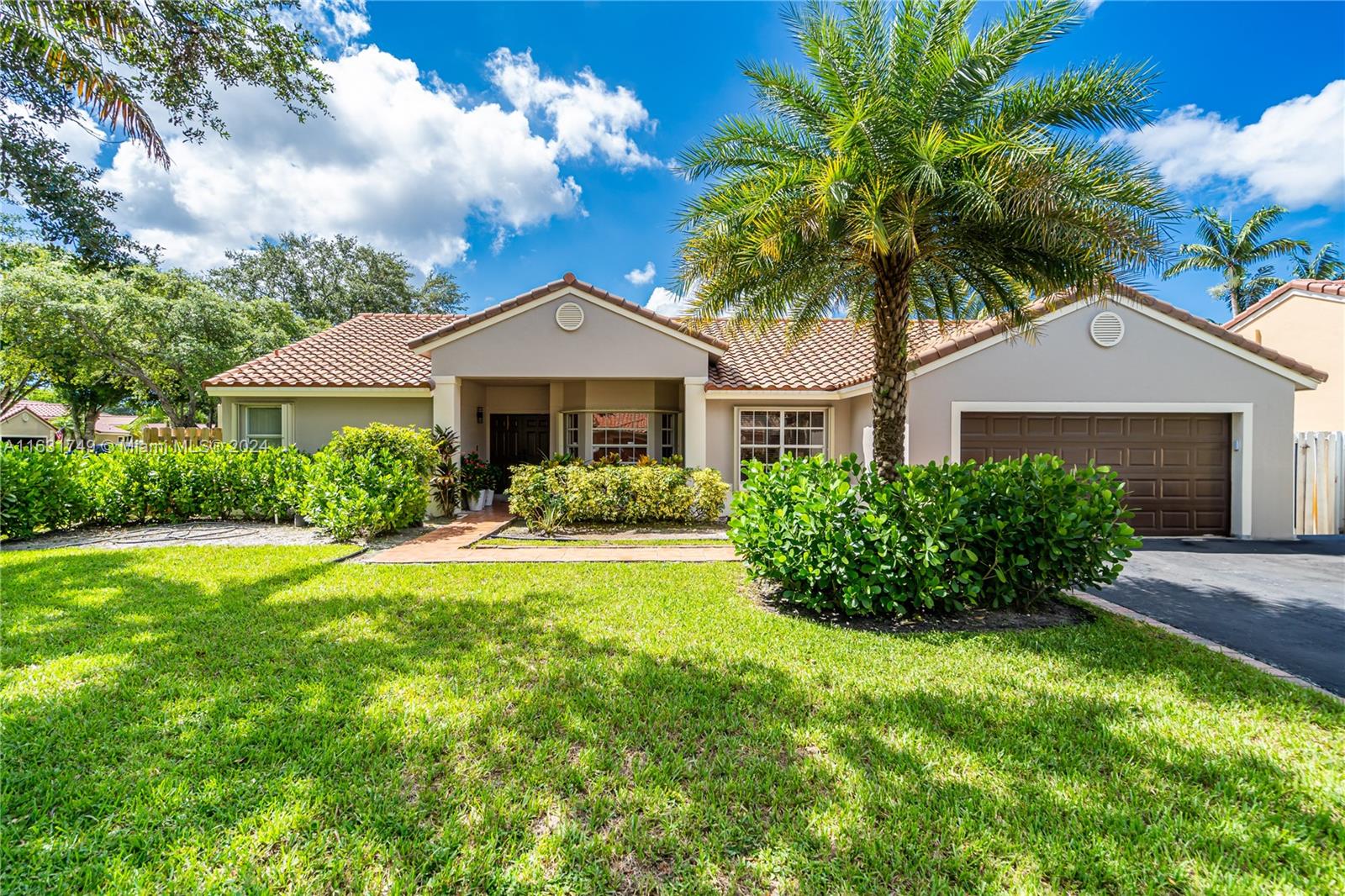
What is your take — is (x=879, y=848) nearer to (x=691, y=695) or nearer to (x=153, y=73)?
(x=691, y=695)

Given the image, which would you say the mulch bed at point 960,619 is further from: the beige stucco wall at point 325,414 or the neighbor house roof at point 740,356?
the beige stucco wall at point 325,414

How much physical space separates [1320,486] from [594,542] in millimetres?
16159

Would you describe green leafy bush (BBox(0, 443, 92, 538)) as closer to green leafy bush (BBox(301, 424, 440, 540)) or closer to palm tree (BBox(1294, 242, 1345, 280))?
green leafy bush (BBox(301, 424, 440, 540))

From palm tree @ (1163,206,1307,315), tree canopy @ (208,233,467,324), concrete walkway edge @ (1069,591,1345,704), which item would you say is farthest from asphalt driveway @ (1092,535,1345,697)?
tree canopy @ (208,233,467,324)

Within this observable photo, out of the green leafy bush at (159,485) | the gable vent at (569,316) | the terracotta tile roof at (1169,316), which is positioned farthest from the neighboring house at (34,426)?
the terracotta tile roof at (1169,316)

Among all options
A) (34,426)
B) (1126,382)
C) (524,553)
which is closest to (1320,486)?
(1126,382)

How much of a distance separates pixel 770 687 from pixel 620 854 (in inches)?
78.9

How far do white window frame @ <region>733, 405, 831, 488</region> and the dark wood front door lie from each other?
6.90m

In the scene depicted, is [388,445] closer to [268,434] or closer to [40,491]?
[268,434]

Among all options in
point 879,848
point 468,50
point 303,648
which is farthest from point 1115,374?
point 468,50

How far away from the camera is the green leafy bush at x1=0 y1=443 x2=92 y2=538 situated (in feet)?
31.6

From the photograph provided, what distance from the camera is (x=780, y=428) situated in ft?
47.0

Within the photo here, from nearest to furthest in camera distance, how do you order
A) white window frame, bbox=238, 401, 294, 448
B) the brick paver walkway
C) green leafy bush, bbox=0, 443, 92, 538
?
1. the brick paver walkway
2. green leafy bush, bbox=0, 443, 92, 538
3. white window frame, bbox=238, 401, 294, 448

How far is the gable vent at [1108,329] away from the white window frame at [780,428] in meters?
5.85
